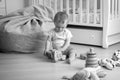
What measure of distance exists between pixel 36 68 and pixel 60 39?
1.69 ft

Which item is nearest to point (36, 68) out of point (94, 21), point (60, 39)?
point (60, 39)

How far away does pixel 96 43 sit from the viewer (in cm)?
308

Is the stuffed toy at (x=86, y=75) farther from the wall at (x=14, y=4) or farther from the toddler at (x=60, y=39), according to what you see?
the wall at (x=14, y=4)

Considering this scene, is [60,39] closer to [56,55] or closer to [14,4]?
[56,55]

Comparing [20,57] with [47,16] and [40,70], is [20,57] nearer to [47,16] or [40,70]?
[40,70]

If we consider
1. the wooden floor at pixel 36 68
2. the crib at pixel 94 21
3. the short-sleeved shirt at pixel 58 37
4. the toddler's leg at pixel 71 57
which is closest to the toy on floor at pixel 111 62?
the wooden floor at pixel 36 68

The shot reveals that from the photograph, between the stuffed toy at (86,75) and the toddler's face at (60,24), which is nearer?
the stuffed toy at (86,75)

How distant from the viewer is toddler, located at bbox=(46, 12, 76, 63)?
97.7 inches

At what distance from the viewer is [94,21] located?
3.05 m

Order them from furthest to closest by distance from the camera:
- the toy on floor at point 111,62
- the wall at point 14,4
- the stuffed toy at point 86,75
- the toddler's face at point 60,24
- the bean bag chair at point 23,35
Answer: the wall at point 14,4 < the bean bag chair at point 23,35 < the toddler's face at point 60,24 < the toy on floor at point 111,62 < the stuffed toy at point 86,75

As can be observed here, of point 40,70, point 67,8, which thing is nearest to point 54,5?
point 67,8

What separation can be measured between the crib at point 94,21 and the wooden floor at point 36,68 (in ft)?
1.15

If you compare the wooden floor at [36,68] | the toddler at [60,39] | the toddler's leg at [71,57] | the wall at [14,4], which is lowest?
the wooden floor at [36,68]

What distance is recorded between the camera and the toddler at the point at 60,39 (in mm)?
2480
